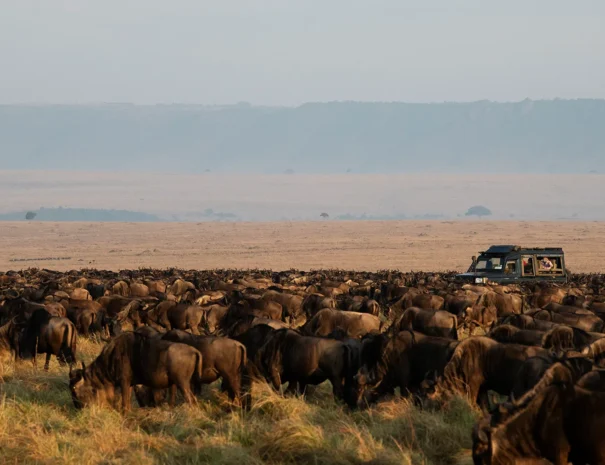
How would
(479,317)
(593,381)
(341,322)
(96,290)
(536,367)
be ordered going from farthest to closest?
→ 1. (96,290)
2. (479,317)
3. (341,322)
4. (536,367)
5. (593,381)

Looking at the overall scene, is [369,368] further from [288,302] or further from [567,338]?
[288,302]

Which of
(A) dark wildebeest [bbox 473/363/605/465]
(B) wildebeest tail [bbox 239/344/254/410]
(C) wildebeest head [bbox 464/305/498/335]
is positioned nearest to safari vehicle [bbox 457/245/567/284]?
(C) wildebeest head [bbox 464/305/498/335]

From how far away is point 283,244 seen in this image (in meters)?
84.5

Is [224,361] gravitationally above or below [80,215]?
below

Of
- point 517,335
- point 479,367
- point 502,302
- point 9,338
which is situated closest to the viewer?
point 479,367

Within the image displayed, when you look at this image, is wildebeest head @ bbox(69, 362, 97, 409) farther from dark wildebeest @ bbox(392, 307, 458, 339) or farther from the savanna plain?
dark wildebeest @ bbox(392, 307, 458, 339)

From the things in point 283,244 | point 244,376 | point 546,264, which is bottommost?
point 283,244

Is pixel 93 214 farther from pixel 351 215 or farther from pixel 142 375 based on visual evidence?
pixel 142 375

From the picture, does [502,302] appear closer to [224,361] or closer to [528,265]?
[528,265]

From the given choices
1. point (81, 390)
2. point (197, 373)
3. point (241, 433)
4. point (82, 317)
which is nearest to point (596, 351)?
point (241, 433)

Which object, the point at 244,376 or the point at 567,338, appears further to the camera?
the point at 567,338

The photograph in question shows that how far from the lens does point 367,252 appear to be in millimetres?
74562

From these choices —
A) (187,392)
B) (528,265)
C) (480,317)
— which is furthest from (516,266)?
(187,392)

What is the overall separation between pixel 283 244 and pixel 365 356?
7229cm
